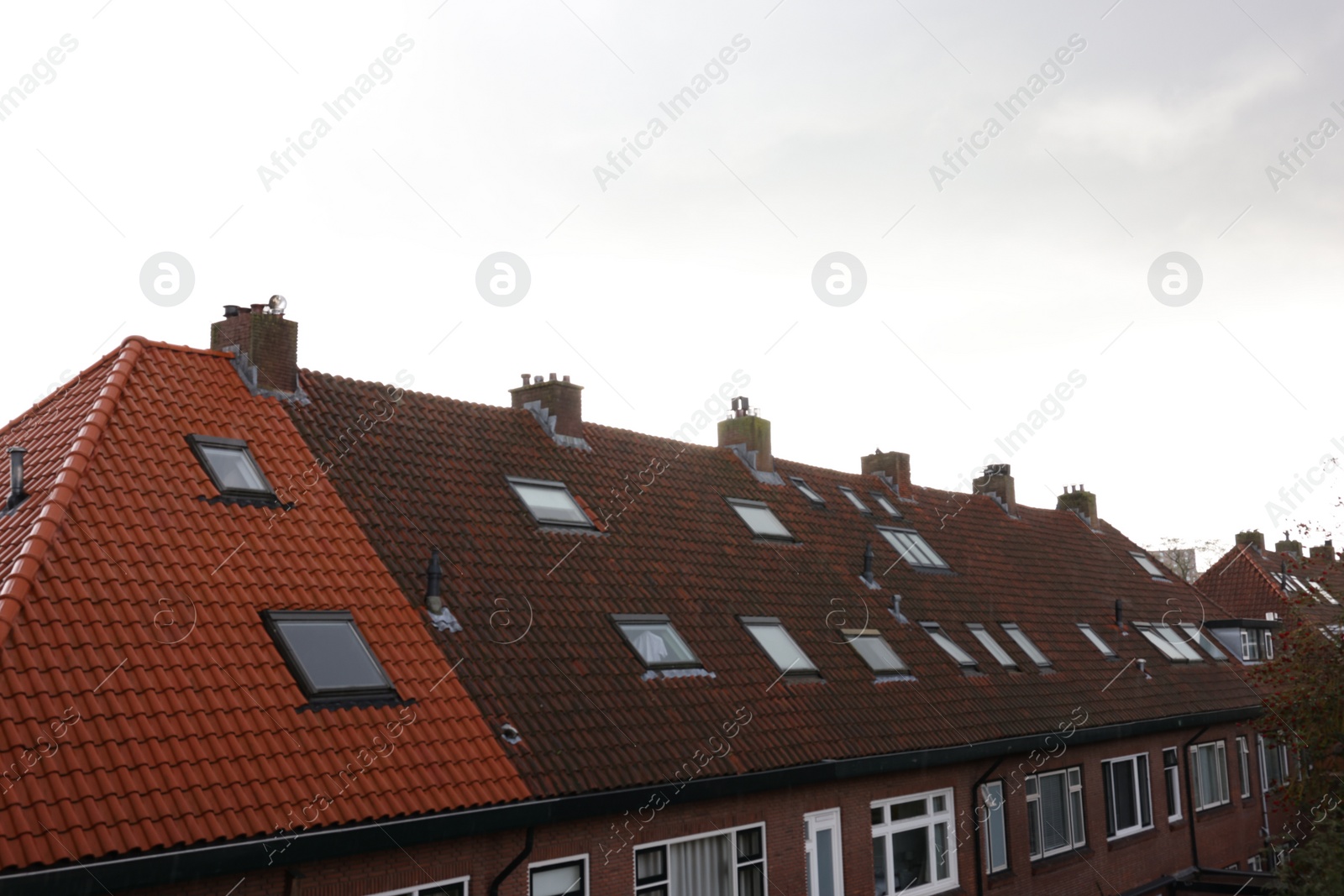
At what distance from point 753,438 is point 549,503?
605 cm

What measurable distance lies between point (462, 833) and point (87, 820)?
2.94 meters

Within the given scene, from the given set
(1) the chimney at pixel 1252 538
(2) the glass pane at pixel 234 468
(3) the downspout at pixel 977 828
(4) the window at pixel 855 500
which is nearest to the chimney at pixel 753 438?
(4) the window at pixel 855 500

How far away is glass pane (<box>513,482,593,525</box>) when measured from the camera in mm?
14062

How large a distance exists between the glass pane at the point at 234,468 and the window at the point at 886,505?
44.3ft

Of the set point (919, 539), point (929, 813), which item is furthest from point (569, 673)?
point (919, 539)

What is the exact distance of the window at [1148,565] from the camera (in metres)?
28.3

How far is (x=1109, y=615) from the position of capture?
23422 millimetres

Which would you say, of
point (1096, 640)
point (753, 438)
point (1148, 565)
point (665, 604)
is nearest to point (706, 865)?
point (665, 604)

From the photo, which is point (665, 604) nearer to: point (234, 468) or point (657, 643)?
point (657, 643)

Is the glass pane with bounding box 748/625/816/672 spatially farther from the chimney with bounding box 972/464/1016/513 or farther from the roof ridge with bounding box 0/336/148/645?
the chimney with bounding box 972/464/1016/513

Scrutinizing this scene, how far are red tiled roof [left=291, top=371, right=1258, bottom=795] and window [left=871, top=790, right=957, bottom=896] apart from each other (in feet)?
3.04

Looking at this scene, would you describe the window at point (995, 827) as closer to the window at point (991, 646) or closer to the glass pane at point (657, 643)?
the window at point (991, 646)

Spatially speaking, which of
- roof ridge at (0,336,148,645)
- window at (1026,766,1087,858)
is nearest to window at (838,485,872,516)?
window at (1026,766,1087,858)

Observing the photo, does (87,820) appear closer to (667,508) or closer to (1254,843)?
(667,508)
